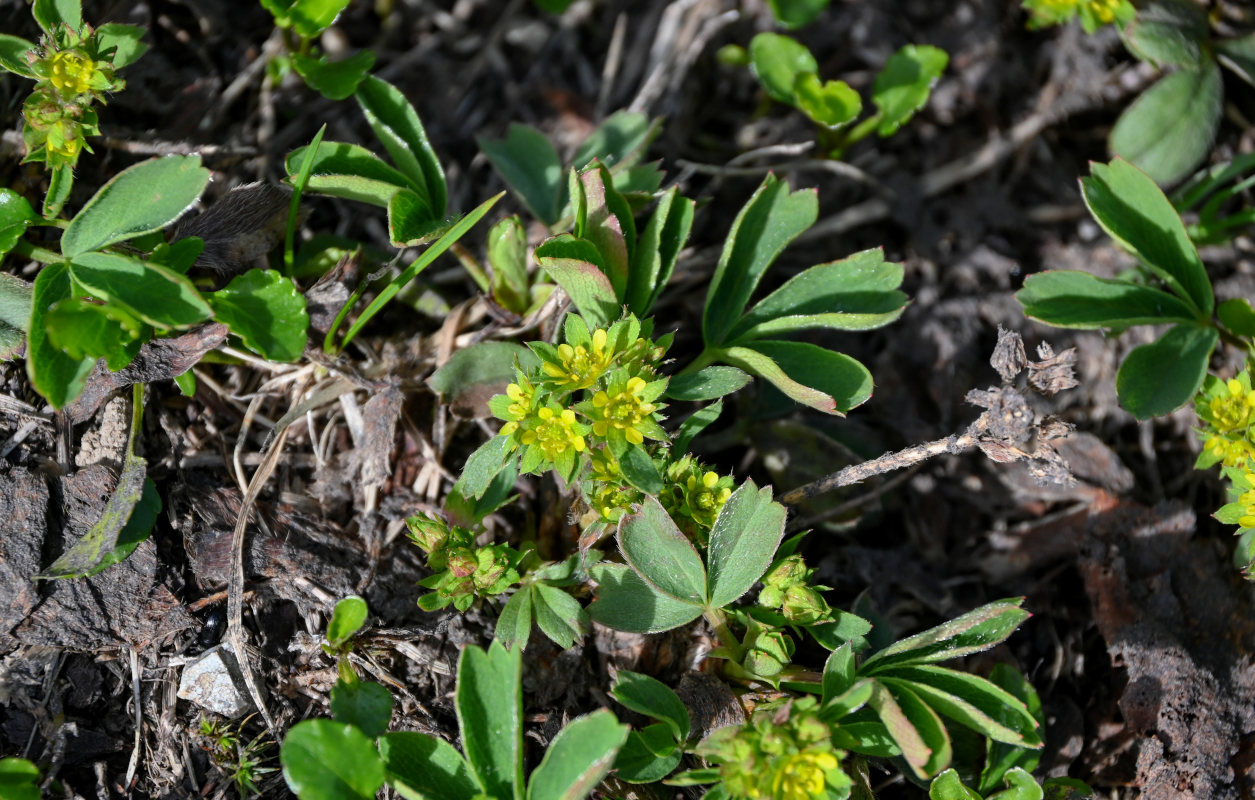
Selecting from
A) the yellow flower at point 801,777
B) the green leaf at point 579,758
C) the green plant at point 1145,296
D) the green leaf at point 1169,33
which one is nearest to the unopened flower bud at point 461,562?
the green leaf at point 579,758

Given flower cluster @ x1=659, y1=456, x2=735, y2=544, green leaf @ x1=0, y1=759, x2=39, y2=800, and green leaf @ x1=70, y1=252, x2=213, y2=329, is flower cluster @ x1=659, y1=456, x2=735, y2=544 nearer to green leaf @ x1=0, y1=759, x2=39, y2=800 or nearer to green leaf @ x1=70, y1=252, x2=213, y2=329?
green leaf @ x1=70, y1=252, x2=213, y2=329

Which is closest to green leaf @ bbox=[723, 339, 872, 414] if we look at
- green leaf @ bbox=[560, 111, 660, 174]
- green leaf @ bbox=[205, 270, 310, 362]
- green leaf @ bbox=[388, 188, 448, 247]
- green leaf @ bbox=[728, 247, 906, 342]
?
green leaf @ bbox=[728, 247, 906, 342]

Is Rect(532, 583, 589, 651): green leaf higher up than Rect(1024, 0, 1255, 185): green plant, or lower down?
lower down

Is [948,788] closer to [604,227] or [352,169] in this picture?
[604,227]

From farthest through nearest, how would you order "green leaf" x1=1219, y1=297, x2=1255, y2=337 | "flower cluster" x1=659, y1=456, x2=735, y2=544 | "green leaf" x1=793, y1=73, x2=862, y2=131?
"green leaf" x1=793, y1=73, x2=862, y2=131, "green leaf" x1=1219, y1=297, x2=1255, y2=337, "flower cluster" x1=659, y1=456, x2=735, y2=544

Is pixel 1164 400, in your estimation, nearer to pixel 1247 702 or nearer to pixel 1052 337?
pixel 1052 337

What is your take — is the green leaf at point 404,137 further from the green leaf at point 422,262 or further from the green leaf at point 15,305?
the green leaf at point 15,305
